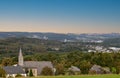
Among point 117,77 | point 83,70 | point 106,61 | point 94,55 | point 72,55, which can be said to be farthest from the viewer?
point 72,55

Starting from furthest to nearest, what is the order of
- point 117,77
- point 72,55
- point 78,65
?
1. point 72,55
2. point 78,65
3. point 117,77

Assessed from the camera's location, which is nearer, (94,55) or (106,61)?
(106,61)

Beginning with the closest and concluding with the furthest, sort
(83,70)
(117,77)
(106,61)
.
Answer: (117,77) → (83,70) → (106,61)

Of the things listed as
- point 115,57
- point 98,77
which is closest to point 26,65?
point 115,57

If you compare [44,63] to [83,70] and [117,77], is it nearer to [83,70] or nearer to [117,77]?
[83,70]

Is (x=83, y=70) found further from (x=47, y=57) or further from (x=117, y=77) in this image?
(x=117, y=77)

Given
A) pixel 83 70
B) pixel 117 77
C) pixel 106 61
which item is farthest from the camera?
pixel 106 61

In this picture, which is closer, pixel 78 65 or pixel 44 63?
pixel 78 65

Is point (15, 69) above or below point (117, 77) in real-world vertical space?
below

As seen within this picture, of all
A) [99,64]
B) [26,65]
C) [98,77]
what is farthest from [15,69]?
[98,77]

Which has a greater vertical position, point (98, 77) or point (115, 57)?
point (98, 77)
